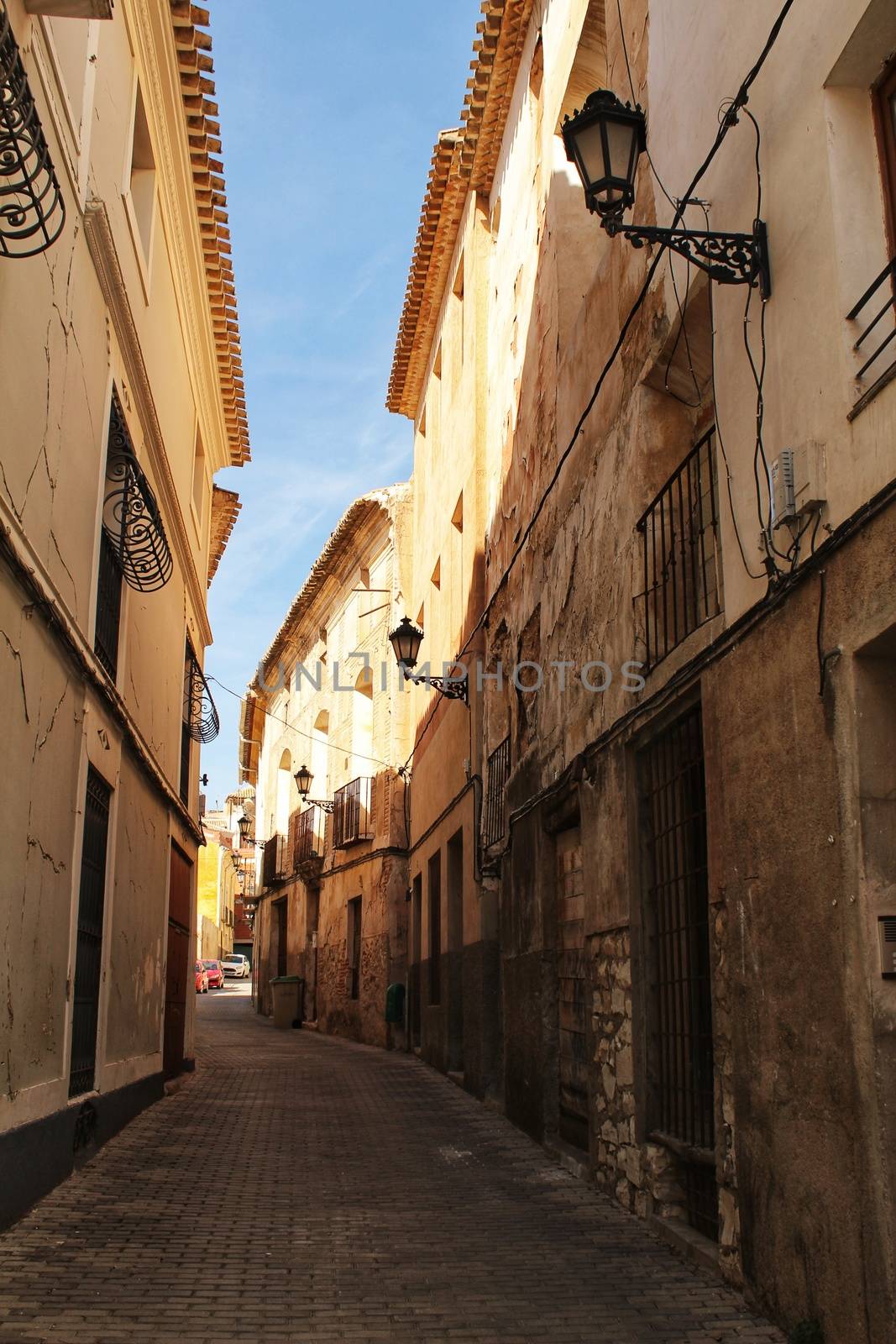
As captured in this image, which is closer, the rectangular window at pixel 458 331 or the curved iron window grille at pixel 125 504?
the curved iron window grille at pixel 125 504

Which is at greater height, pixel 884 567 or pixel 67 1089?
pixel 884 567

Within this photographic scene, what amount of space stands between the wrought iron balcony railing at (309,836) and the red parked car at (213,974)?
22.6 metres

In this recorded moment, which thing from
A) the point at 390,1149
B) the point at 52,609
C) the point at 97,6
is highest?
the point at 97,6

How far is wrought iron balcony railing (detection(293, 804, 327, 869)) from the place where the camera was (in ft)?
84.6

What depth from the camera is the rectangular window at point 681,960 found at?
6031mm

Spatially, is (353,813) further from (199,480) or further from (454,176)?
(454,176)

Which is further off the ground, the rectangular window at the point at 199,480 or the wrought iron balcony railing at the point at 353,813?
the rectangular window at the point at 199,480

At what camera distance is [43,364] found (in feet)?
22.0

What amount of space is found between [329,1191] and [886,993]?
4.29m

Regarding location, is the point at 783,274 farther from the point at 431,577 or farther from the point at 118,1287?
the point at 431,577

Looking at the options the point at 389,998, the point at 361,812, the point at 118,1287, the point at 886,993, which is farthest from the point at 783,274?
the point at 361,812

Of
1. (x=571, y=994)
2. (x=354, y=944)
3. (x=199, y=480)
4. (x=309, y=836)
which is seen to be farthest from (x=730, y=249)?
(x=309, y=836)

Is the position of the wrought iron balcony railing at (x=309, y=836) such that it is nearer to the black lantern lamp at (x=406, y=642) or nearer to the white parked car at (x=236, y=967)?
the black lantern lamp at (x=406, y=642)

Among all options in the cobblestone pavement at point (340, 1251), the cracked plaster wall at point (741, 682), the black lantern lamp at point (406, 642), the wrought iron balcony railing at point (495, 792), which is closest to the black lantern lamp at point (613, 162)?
the cracked plaster wall at point (741, 682)
